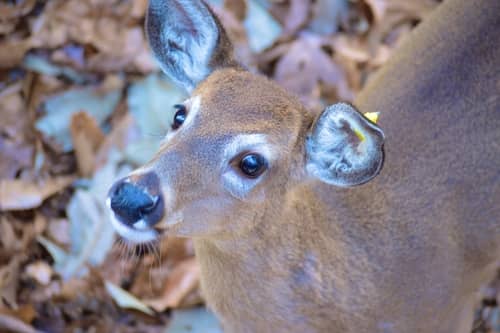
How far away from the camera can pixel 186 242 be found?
3.69 meters

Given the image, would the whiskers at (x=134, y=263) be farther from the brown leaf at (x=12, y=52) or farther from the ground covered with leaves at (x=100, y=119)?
the brown leaf at (x=12, y=52)

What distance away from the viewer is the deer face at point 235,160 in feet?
7.20

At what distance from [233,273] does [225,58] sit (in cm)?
73

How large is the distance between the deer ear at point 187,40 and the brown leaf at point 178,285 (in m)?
1.08

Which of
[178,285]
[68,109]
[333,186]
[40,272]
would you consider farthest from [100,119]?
[333,186]

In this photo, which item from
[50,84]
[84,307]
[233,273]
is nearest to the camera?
[233,273]

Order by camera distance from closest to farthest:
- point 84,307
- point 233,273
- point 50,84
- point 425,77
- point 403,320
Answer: point 233,273
point 403,320
point 425,77
point 84,307
point 50,84

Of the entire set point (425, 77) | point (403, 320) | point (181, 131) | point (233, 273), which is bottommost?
point (403, 320)

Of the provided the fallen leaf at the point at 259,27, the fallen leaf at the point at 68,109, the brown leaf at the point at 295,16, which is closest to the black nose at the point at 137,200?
the fallen leaf at the point at 68,109

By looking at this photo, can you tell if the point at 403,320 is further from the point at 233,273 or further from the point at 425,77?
the point at 425,77

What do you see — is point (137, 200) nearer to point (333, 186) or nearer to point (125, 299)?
point (333, 186)

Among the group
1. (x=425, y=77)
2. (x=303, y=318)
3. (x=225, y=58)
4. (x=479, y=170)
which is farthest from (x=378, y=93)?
(x=303, y=318)

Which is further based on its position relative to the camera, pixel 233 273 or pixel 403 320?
pixel 403 320

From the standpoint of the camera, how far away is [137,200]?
6.97 ft
